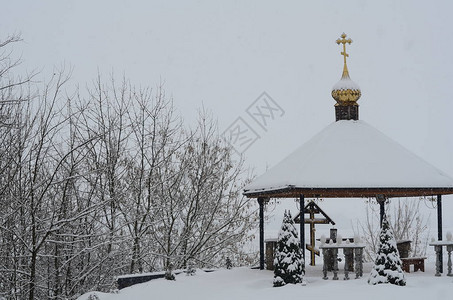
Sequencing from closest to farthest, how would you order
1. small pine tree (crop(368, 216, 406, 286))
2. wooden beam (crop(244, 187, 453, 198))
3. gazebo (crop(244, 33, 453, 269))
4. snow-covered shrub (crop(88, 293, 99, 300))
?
small pine tree (crop(368, 216, 406, 286)), snow-covered shrub (crop(88, 293, 99, 300)), wooden beam (crop(244, 187, 453, 198)), gazebo (crop(244, 33, 453, 269))

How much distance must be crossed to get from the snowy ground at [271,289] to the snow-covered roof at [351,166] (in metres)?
2.39

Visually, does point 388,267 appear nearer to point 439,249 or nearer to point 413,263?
point 439,249

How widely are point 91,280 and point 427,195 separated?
36.8ft

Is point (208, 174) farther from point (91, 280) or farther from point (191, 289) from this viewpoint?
point (191, 289)

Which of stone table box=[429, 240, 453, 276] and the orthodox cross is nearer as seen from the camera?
stone table box=[429, 240, 453, 276]

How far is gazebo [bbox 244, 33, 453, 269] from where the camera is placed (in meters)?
15.6

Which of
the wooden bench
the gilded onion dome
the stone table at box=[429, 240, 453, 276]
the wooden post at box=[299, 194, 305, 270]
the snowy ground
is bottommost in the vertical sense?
the snowy ground

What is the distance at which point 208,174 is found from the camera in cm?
Result: 2425

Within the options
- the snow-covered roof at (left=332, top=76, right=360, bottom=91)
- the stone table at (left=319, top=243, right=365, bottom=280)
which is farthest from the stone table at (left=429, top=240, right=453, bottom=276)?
the snow-covered roof at (left=332, top=76, right=360, bottom=91)

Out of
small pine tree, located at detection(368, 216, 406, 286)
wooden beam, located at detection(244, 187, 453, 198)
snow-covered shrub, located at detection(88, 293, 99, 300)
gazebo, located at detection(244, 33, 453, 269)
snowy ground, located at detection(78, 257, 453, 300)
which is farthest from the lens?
gazebo, located at detection(244, 33, 453, 269)

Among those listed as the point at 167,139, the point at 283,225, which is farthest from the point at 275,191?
the point at 167,139

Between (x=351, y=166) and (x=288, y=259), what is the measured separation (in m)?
3.42

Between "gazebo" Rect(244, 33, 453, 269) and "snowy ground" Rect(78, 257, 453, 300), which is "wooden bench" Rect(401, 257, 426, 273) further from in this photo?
"gazebo" Rect(244, 33, 453, 269)

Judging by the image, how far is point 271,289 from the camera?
14.1 m
